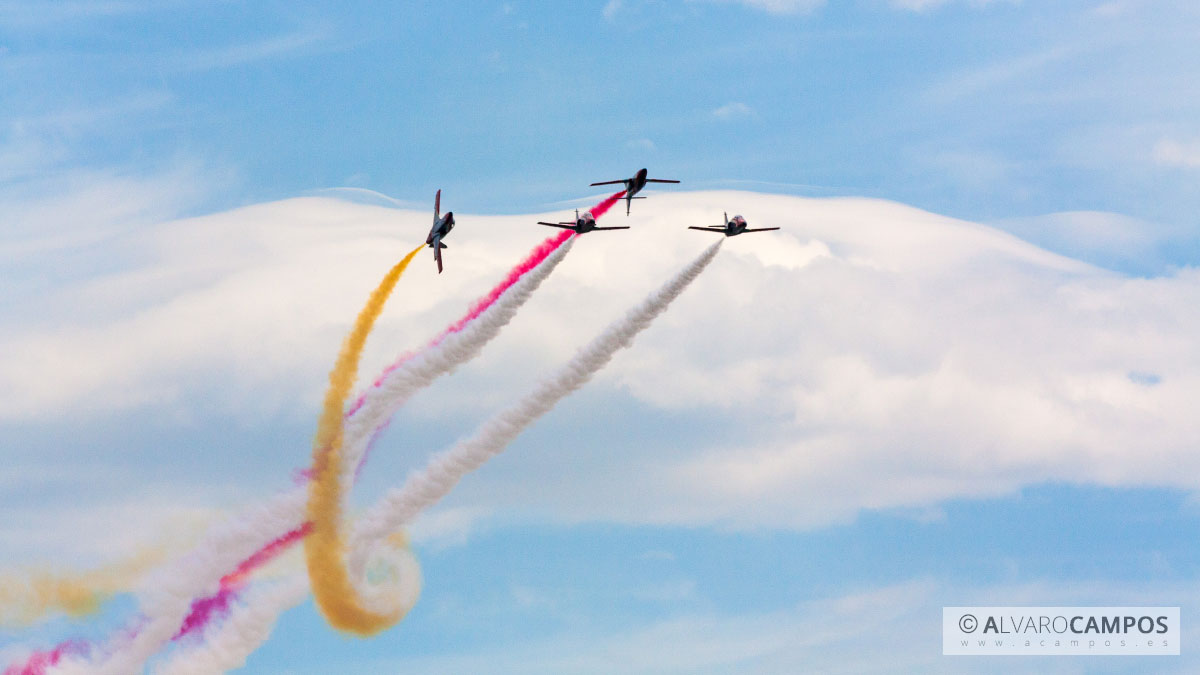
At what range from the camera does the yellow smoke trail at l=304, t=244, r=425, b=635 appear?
12288cm

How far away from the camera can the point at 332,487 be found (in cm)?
12325

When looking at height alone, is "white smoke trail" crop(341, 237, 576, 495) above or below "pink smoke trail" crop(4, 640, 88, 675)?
above

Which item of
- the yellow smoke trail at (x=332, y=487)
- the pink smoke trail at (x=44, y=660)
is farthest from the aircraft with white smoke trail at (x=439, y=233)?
the pink smoke trail at (x=44, y=660)

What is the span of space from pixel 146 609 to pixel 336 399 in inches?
770

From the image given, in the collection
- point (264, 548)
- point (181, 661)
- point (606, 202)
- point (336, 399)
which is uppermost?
point (606, 202)

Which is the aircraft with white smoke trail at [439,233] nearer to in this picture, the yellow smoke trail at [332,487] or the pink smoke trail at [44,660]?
the yellow smoke trail at [332,487]

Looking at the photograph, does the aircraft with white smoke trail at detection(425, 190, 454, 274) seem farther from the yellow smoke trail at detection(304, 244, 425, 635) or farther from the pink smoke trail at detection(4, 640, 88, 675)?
the pink smoke trail at detection(4, 640, 88, 675)

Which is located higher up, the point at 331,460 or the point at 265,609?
the point at 331,460

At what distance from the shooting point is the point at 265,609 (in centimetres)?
12500

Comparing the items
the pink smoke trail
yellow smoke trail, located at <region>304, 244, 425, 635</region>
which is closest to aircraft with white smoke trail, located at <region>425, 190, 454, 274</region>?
yellow smoke trail, located at <region>304, 244, 425, 635</region>

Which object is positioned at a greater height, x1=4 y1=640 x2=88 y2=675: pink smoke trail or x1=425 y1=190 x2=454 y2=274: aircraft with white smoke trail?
x1=425 y1=190 x2=454 y2=274: aircraft with white smoke trail

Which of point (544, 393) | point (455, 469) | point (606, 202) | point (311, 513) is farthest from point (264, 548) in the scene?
point (606, 202)

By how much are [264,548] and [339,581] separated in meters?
5.60

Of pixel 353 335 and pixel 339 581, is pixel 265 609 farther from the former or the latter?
pixel 353 335
